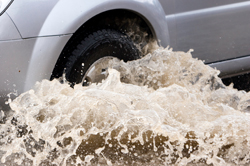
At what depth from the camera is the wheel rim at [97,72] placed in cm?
243

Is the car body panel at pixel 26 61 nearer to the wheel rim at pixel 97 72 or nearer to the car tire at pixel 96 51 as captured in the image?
the car tire at pixel 96 51

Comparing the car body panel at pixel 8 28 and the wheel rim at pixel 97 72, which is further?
the wheel rim at pixel 97 72

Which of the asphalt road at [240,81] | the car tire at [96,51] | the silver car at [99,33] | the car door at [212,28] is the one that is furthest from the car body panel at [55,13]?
the asphalt road at [240,81]

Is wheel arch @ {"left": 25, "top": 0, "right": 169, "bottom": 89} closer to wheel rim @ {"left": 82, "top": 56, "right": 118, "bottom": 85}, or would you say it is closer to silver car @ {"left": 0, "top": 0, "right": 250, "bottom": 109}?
silver car @ {"left": 0, "top": 0, "right": 250, "bottom": 109}

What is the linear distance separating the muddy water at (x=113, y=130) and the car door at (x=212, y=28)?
92 cm

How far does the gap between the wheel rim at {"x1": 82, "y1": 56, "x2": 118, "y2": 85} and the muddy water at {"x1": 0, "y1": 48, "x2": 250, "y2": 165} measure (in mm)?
155

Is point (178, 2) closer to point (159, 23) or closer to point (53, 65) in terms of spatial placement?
point (159, 23)

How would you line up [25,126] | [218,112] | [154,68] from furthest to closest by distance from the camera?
[154,68]
[218,112]
[25,126]

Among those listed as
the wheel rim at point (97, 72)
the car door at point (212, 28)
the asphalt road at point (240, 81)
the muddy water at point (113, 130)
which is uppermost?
the asphalt road at point (240, 81)

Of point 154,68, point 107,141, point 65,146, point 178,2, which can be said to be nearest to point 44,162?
point 65,146

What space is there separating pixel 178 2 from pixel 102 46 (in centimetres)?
91

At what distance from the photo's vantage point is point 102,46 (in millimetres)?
2479

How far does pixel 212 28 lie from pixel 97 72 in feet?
4.30

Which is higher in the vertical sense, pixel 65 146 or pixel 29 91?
pixel 29 91
